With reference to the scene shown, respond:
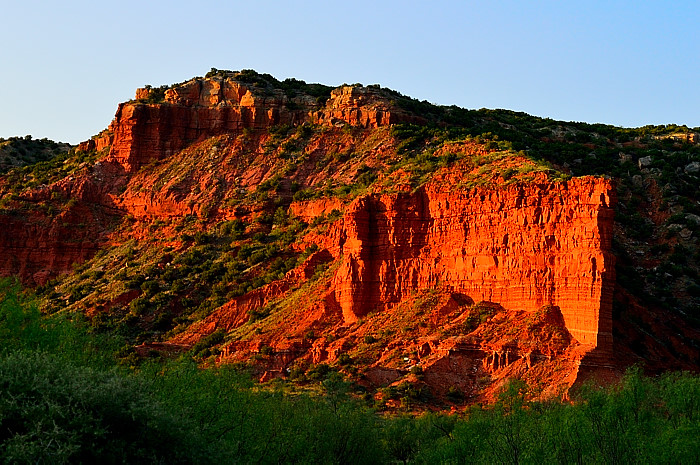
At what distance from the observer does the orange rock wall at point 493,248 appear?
5169cm

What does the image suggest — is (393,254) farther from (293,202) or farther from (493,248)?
(293,202)

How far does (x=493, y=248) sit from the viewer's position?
185 ft

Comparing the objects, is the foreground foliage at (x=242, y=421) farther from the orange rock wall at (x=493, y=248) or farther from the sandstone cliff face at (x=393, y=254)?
the orange rock wall at (x=493, y=248)

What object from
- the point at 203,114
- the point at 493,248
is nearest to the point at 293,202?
the point at 203,114

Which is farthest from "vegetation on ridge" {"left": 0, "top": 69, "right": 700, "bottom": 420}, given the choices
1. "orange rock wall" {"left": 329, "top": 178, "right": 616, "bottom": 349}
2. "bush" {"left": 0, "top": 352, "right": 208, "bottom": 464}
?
"bush" {"left": 0, "top": 352, "right": 208, "bottom": 464}

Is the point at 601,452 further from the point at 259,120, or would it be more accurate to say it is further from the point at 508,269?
the point at 259,120

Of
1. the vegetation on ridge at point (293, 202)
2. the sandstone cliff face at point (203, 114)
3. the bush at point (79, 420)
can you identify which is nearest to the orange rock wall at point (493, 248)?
the vegetation on ridge at point (293, 202)

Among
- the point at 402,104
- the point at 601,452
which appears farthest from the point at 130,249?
the point at 601,452

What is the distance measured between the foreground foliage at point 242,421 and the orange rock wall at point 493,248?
7.85 metres

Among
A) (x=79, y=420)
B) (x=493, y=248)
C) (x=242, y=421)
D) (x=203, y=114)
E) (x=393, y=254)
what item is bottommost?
(x=242, y=421)

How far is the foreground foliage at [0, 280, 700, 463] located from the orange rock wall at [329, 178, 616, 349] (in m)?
7.85

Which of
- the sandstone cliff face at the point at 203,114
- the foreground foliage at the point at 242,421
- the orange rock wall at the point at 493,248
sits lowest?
the foreground foliage at the point at 242,421

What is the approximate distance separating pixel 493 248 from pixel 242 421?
83.7 ft

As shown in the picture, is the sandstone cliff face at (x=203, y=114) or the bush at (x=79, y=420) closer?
the bush at (x=79, y=420)
